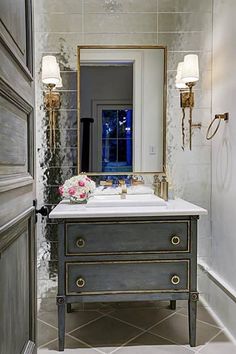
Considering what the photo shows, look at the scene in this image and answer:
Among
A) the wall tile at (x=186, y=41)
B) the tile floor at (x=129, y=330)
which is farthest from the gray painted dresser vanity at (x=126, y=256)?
the wall tile at (x=186, y=41)

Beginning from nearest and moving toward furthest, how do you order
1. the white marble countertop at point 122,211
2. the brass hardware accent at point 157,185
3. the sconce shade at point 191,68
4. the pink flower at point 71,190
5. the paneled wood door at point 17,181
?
the paneled wood door at point 17,181
the white marble countertop at point 122,211
the pink flower at point 71,190
the sconce shade at point 191,68
the brass hardware accent at point 157,185

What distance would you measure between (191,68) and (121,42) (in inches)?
22.2

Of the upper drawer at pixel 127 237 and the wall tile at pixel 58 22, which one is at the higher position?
the wall tile at pixel 58 22

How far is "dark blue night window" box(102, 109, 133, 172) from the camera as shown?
2.60 meters

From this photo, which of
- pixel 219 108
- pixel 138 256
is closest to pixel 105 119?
pixel 219 108

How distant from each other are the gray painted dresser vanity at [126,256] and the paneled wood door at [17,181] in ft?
1.53

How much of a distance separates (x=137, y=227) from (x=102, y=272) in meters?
0.32

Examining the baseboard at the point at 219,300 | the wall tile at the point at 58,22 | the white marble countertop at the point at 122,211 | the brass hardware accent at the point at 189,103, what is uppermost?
the wall tile at the point at 58,22

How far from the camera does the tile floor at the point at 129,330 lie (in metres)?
2.06

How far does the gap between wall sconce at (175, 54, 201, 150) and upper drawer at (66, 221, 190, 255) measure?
870 mm

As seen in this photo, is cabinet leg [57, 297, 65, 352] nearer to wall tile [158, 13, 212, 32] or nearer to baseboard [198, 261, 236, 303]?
baseboard [198, 261, 236, 303]

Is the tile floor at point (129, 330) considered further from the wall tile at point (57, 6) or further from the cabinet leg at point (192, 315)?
the wall tile at point (57, 6)

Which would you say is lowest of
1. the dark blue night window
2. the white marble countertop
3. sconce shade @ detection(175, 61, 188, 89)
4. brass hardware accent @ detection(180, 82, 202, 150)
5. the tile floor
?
the tile floor

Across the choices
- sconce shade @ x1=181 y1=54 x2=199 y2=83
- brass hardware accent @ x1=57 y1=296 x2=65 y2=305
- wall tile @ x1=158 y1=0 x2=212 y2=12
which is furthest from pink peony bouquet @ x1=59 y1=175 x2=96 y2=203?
wall tile @ x1=158 y1=0 x2=212 y2=12
